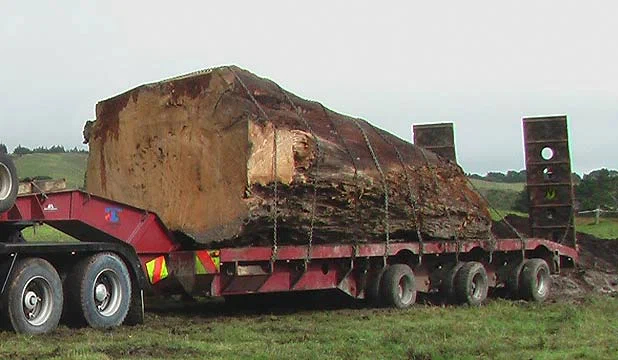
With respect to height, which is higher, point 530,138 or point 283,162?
point 530,138

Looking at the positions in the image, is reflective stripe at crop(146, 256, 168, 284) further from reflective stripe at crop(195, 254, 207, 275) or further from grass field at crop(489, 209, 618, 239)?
grass field at crop(489, 209, 618, 239)

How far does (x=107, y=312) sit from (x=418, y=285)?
5665 millimetres

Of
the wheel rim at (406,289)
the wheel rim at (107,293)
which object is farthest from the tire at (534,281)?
the wheel rim at (107,293)

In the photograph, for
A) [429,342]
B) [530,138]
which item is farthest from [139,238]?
[530,138]

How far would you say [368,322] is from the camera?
433 inches

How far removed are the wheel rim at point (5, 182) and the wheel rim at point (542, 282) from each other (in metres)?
9.94

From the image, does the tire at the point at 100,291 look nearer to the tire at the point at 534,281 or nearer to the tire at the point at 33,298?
the tire at the point at 33,298

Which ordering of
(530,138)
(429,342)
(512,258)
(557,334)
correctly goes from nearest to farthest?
(429,342) → (557,334) → (512,258) → (530,138)

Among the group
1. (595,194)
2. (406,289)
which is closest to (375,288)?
(406,289)

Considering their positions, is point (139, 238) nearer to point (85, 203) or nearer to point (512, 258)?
point (85, 203)

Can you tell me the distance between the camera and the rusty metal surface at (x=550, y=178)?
1830 centimetres

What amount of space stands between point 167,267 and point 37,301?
7.31 feet

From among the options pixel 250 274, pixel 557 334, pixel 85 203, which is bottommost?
pixel 557 334

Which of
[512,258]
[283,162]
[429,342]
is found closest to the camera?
[429,342]
